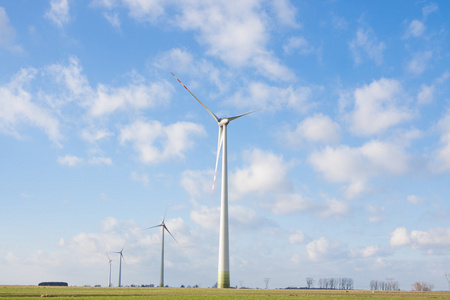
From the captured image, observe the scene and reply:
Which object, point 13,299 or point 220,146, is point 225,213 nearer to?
point 220,146

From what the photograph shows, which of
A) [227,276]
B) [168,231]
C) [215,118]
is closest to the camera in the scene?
[227,276]

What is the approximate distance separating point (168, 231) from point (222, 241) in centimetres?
6933

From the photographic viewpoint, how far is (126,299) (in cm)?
5184

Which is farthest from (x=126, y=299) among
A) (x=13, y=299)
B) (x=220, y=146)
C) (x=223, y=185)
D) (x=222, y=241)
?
(x=220, y=146)

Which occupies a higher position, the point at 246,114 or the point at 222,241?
the point at 246,114

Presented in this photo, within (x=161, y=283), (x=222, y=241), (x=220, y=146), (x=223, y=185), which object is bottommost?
(x=161, y=283)

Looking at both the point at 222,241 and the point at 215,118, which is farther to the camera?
the point at 215,118

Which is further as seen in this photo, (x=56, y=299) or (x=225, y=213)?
(x=225, y=213)

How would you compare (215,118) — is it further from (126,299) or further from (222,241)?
(126,299)

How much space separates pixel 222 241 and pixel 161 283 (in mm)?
60894

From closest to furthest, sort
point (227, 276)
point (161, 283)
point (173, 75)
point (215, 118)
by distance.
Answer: point (227, 276), point (173, 75), point (215, 118), point (161, 283)

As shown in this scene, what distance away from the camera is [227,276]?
8312 cm

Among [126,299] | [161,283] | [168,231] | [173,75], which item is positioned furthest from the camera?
[168,231]

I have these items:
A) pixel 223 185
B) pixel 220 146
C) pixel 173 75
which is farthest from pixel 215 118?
pixel 223 185
